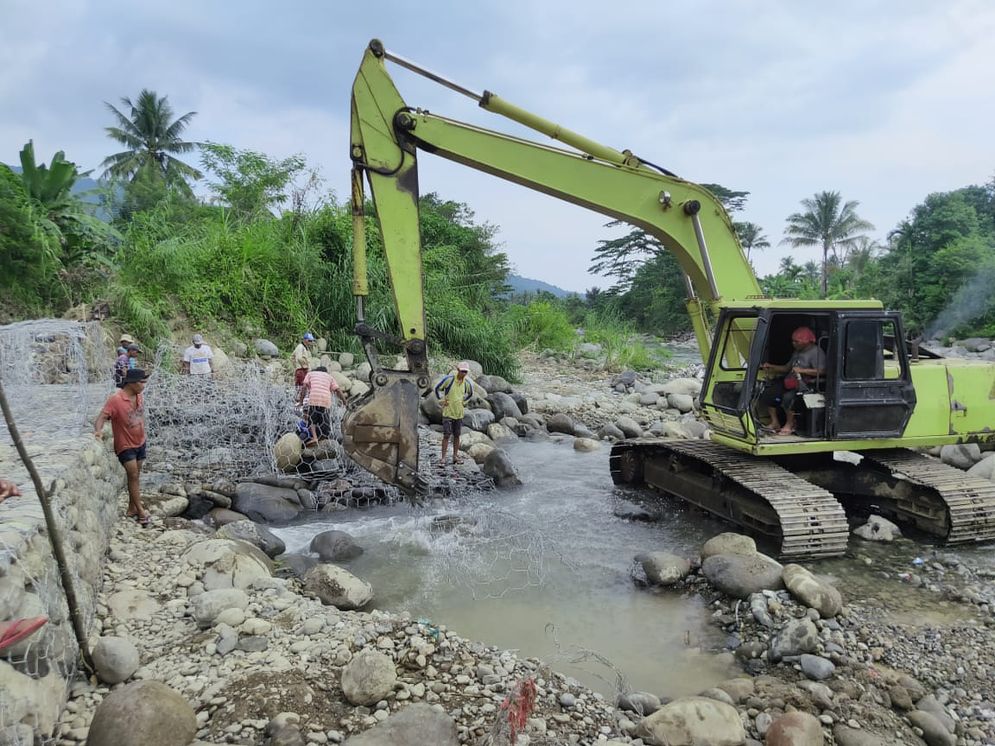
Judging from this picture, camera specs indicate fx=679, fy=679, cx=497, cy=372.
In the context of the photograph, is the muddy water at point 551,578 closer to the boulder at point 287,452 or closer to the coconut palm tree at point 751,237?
the boulder at point 287,452

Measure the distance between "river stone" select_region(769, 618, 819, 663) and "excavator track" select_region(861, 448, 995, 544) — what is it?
2565 millimetres

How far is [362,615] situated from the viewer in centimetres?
443

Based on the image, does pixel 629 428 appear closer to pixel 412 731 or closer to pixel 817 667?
pixel 817 667

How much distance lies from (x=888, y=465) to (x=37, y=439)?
7.35 meters

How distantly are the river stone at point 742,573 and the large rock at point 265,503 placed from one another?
13.8 feet

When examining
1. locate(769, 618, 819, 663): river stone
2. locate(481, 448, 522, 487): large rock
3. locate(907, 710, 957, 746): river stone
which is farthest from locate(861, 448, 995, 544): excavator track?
locate(481, 448, 522, 487): large rock

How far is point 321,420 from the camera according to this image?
8.31 metres

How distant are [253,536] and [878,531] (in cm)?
568

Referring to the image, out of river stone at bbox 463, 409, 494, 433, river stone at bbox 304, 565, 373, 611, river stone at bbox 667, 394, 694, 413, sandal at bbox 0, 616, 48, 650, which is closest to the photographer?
sandal at bbox 0, 616, 48, 650

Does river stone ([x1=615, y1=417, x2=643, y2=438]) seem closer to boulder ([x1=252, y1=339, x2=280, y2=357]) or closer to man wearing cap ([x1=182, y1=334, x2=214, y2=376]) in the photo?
boulder ([x1=252, y1=339, x2=280, y2=357])

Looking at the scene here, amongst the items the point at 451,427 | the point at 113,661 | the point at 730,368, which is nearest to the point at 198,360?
the point at 451,427

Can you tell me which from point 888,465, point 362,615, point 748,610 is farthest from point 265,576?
point 888,465

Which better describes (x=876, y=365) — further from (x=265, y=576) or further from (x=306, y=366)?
(x=306, y=366)

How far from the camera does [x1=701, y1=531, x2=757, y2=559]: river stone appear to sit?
5.46 metres
